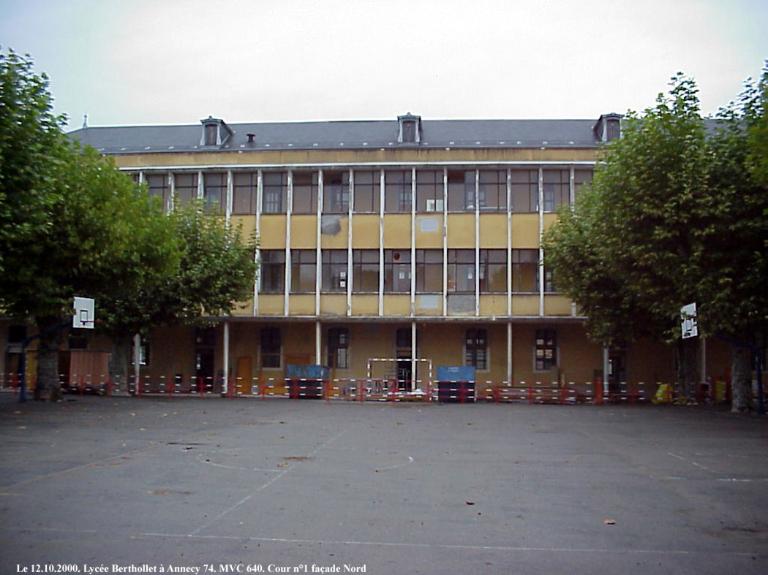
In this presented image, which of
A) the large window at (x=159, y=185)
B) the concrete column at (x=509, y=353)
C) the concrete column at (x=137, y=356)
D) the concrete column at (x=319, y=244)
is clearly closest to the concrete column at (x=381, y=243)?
the concrete column at (x=319, y=244)

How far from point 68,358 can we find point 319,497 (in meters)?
33.9

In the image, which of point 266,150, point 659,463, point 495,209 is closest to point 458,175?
point 495,209

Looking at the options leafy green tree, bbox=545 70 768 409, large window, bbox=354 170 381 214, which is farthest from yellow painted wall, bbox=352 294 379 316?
leafy green tree, bbox=545 70 768 409

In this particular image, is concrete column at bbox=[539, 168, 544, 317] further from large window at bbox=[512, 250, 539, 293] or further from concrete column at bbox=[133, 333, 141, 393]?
concrete column at bbox=[133, 333, 141, 393]

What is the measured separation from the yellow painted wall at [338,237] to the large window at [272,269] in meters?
2.19

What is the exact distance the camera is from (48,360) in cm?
3045

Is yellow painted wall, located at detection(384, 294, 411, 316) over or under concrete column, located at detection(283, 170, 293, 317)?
under

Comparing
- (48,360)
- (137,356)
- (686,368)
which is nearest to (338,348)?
(137,356)

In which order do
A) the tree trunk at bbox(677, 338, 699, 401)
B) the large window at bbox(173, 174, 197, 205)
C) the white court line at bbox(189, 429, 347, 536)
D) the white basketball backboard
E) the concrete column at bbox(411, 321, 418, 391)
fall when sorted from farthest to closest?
the large window at bbox(173, 174, 197, 205) < the concrete column at bbox(411, 321, 418, 391) < the tree trunk at bbox(677, 338, 699, 401) < the white basketball backboard < the white court line at bbox(189, 429, 347, 536)

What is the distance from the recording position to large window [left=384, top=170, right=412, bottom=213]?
42.4m

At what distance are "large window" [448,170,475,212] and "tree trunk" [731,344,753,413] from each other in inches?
646

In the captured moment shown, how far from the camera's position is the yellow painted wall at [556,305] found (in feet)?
133

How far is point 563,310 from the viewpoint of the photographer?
40.8 m

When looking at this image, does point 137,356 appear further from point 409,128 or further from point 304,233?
point 409,128
